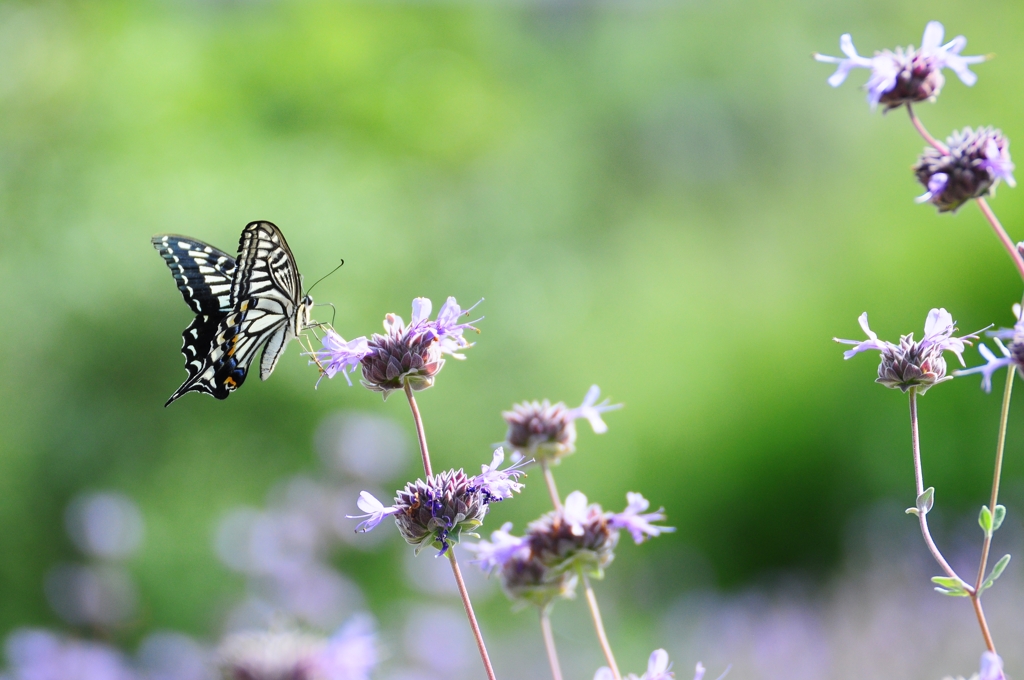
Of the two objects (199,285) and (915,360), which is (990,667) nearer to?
(915,360)

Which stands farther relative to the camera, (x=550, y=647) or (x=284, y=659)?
(x=284, y=659)

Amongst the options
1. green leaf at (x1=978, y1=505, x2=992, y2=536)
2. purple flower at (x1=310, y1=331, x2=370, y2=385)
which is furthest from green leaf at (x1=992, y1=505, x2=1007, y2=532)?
purple flower at (x1=310, y1=331, x2=370, y2=385)

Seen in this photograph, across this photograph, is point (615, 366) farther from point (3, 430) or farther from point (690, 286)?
point (3, 430)

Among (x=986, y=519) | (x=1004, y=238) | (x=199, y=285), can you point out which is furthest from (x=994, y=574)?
(x=199, y=285)

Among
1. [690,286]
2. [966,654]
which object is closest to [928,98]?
[966,654]

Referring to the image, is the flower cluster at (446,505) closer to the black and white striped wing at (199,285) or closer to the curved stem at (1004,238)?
the curved stem at (1004,238)

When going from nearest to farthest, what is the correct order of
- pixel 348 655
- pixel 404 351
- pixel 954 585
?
pixel 954 585 < pixel 404 351 < pixel 348 655

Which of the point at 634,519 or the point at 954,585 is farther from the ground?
the point at 634,519
